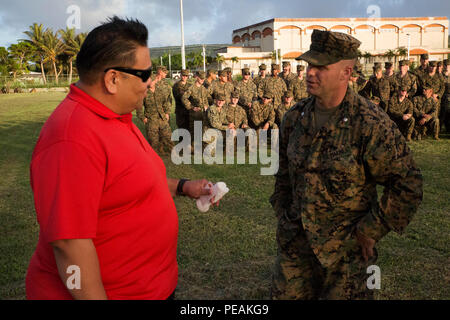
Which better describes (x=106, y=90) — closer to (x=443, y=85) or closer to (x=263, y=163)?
(x=263, y=163)

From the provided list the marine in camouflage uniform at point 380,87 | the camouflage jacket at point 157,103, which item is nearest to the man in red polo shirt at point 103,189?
the camouflage jacket at point 157,103

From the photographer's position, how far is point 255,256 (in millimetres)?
4531

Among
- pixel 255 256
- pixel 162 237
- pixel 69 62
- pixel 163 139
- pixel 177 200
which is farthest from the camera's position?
pixel 69 62

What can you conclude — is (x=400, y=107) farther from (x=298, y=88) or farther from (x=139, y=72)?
(x=139, y=72)

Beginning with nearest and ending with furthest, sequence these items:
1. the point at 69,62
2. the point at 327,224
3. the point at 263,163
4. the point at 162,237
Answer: the point at 162,237 < the point at 327,224 < the point at 263,163 < the point at 69,62

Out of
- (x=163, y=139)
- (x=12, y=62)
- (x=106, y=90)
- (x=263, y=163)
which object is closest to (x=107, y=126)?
(x=106, y=90)

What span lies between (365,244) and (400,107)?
10147mm

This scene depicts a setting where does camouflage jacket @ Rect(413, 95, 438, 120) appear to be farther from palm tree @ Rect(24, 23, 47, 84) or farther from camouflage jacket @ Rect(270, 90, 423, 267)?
palm tree @ Rect(24, 23, 47, 84)

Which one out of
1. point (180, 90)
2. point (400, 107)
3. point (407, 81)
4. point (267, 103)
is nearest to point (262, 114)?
point (267, 103)

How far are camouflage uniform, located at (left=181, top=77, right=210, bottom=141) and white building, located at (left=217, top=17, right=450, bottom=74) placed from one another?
54598 mm

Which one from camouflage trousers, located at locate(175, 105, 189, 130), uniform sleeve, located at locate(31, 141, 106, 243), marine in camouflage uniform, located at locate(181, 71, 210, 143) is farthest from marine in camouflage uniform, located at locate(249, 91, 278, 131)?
uniform sleeve, located at locate(31, 141, 106, 243)

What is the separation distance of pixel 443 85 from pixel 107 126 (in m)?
12.6

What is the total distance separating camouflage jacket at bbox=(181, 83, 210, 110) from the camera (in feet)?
37.9

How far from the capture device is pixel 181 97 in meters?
11.7
